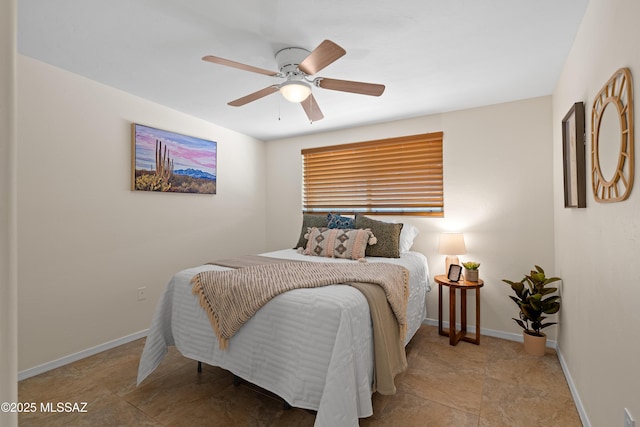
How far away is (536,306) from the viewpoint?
98.2 inches

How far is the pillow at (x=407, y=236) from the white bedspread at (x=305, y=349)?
4.98 ft

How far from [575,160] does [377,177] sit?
2.04 meters

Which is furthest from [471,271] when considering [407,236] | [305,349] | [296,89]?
[296,89]

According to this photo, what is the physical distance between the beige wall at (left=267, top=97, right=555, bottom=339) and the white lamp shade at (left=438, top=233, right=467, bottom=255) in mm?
266

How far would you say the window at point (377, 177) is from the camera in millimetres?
3367

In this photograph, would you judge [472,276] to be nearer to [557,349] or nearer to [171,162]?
[557,349]

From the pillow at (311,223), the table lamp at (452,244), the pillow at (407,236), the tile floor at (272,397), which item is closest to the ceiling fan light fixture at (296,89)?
the pillow at (311,223)

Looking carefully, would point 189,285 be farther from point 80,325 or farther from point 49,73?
point 49,73

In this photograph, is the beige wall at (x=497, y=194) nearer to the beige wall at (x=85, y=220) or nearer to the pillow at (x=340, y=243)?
the pillow at (x=340, y=243)

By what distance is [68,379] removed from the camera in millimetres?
2213

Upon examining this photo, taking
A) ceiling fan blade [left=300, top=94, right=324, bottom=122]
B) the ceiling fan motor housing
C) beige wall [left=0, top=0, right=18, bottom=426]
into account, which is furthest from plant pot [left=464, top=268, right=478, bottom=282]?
beige wall [left=0, top=0, right=18, bottom=426]

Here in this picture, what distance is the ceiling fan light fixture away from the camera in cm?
199

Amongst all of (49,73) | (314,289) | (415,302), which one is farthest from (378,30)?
(49,73)

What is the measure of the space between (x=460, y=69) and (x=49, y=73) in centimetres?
317
